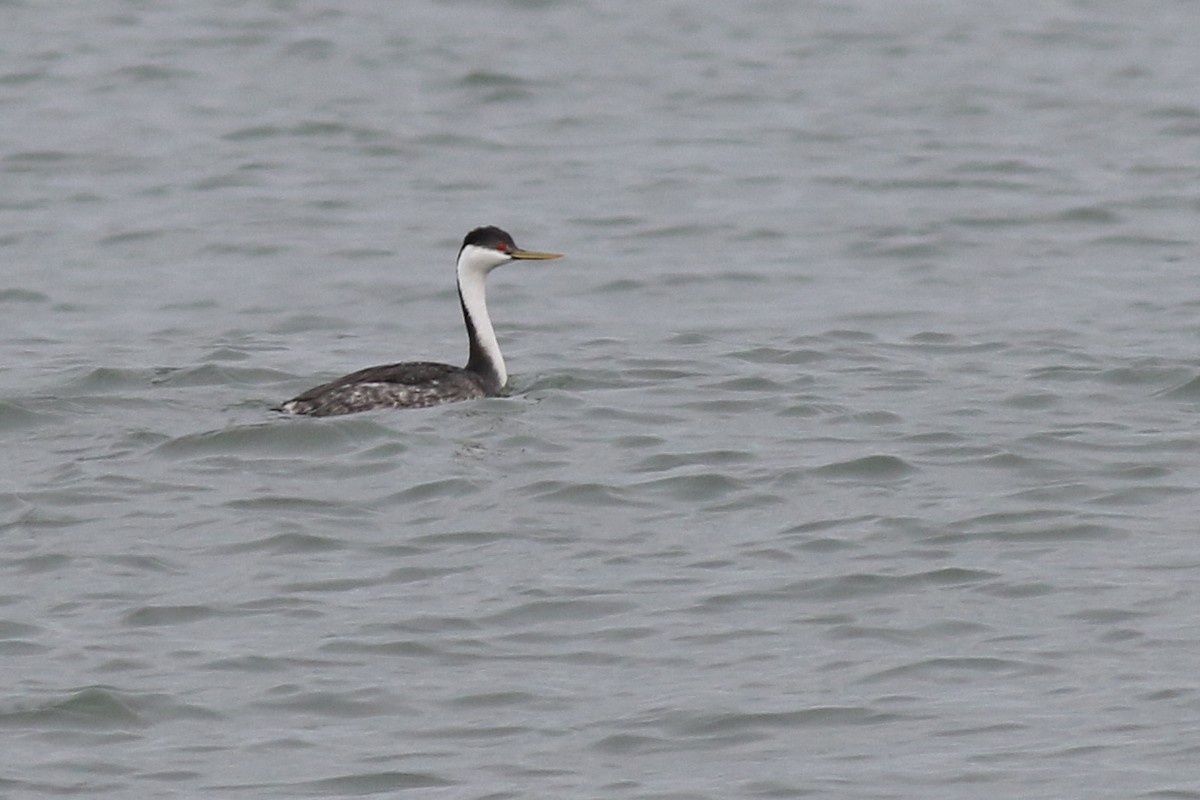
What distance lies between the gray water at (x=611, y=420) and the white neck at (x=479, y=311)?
457mm

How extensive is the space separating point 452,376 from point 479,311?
716 millimetres

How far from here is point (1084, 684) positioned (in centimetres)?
959

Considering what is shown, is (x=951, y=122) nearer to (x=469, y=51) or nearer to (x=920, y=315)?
(x=469, y=51)

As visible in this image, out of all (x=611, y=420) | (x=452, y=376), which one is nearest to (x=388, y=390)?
(x=452, y=376)

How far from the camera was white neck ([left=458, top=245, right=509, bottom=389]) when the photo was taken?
1470cm

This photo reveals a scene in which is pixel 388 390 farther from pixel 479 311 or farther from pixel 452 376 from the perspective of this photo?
pixel 479 311

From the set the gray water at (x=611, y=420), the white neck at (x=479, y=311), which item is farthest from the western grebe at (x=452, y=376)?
the gray water at (x=611, y=420)

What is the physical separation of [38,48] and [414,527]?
15350 millimetres

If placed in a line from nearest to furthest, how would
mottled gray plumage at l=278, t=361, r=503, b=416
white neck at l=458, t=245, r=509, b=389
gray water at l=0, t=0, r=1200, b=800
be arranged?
1. gray water at l=0, t=0, r=1200, b=800
2. mottled gray plumage at l=278, t=361, r=503, b=416
3. white neck at l=458, t=245, r=509, b=389

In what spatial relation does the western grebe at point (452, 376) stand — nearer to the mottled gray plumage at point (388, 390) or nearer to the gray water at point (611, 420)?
the mottled gray plumage at point (388, 390)

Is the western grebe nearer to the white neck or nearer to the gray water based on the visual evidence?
the white neck

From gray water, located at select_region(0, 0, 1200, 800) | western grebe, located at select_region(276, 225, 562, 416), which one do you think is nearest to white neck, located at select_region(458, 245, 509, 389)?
western grebe, located at select_region(276, 225, 562, 416)

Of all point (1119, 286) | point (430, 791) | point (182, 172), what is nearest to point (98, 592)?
point (430, 791)

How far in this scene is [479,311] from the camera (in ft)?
48.9
